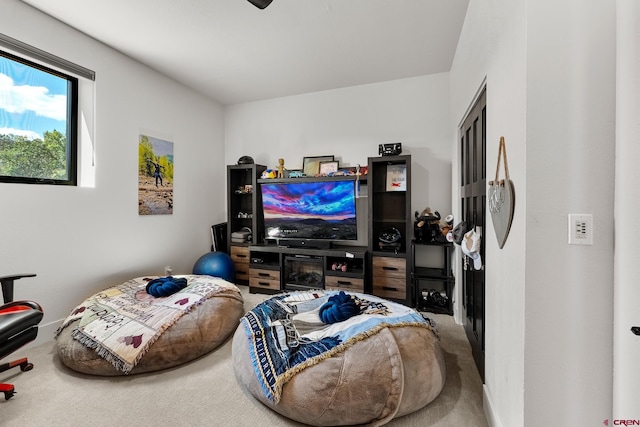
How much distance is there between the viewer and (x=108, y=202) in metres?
2.96

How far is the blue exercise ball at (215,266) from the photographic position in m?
3.71

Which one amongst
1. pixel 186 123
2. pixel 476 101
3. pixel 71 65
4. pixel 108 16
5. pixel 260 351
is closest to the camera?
pixel 260 351

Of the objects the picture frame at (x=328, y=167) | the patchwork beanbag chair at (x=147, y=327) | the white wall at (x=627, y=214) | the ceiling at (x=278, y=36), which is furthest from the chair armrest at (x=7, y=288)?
the white wall at (x=627, y=214)

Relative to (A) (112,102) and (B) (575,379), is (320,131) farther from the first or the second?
(B) (575,379)

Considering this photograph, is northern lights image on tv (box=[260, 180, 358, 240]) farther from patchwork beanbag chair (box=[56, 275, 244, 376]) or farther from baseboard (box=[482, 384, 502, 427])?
baseboard (box=[482, 384, 502, 427])

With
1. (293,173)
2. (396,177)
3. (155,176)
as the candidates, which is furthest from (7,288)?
(396,177)

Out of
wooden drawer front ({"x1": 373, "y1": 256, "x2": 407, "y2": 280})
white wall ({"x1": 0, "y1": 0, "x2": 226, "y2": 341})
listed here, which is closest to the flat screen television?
wooden drawer front ({"x1": 373, "y1": 256, "x2": 407, "y2": 280})

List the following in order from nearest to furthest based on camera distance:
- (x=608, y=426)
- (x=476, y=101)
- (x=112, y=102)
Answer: (x=608, y=426) < (x=476, y=101) < (x=112, y=102)

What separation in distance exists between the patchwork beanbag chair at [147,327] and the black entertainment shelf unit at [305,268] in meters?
1.07

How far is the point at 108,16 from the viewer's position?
2420 millimetres

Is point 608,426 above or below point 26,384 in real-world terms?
above

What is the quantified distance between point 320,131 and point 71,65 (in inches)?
108

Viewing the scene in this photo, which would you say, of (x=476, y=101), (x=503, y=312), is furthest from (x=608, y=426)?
(x=476, y=101)

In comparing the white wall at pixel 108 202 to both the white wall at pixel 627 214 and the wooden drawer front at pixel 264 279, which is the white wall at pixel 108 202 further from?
the white wall at pixel 627 214
